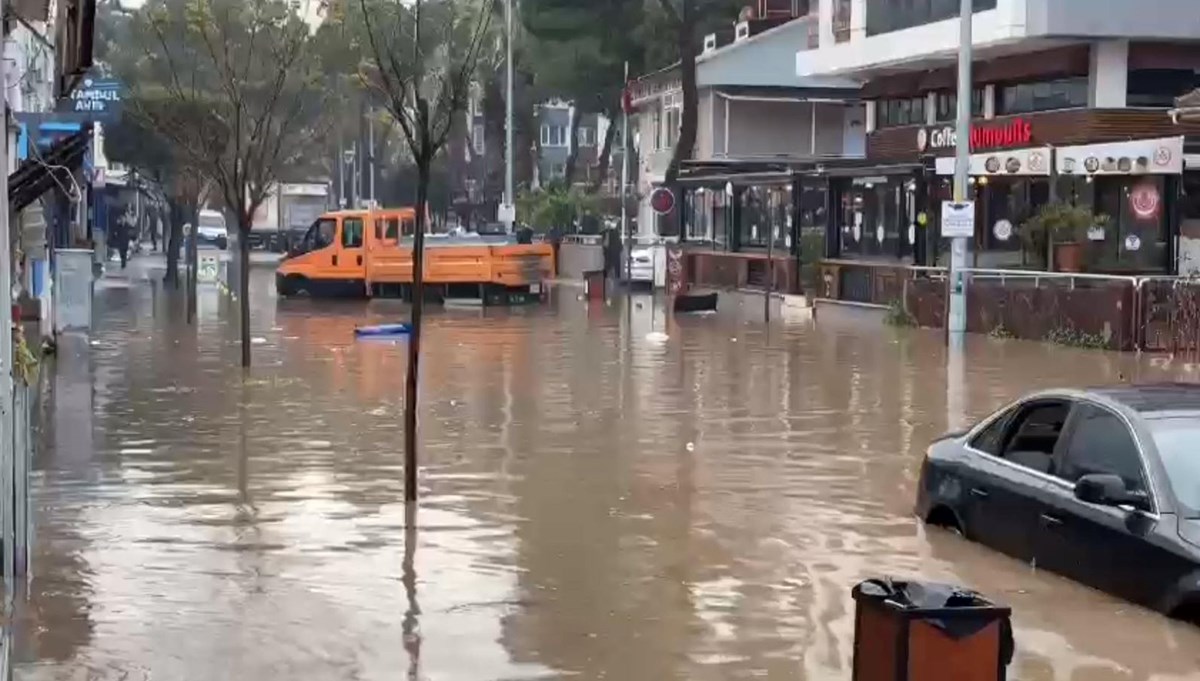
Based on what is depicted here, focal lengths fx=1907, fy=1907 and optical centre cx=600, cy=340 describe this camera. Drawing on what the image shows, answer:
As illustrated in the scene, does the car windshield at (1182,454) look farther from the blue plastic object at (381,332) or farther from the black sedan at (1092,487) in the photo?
the blue plastic object at (381,332)

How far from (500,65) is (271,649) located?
7074 cm

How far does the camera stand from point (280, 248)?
87.8 metres

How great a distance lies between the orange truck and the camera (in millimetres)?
43125

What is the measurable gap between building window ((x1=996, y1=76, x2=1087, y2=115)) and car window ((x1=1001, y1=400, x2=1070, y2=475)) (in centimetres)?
3072

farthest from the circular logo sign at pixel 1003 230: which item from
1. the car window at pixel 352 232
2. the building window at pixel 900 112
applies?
the car window at pixel 352 232

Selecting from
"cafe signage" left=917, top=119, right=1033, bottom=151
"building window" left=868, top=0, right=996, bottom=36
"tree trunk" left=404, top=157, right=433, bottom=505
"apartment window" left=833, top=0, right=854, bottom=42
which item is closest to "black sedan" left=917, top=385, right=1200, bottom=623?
"tree trunk" left=404, top=157, right=433, bottom=505

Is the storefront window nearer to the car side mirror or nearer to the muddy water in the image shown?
the muddy water

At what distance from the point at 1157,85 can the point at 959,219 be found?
1213cm

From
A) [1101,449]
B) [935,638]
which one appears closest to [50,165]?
[1101,449]

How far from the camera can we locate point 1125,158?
33.6 meters

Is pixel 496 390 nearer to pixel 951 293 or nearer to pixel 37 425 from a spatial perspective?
pixel 37 425

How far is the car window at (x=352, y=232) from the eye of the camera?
4597 cm

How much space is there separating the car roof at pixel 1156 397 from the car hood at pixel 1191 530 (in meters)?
1.03

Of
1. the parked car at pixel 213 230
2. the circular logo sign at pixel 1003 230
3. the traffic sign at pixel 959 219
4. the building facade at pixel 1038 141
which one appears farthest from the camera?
the parked car at pixel 213 230
